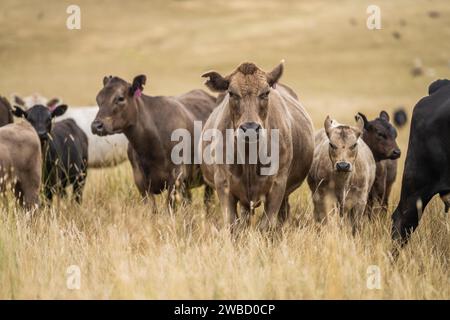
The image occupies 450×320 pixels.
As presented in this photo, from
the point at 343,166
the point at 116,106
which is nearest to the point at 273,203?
the point at 343,166

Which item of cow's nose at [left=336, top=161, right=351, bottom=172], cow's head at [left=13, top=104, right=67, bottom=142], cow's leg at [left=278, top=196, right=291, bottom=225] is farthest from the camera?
cow's head at [left=13, top=104, right=67, bottom=142]

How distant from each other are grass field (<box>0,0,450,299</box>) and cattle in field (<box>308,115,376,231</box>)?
1.02ft

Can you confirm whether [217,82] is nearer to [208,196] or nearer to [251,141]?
[251,141]

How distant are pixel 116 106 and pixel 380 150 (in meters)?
3.43

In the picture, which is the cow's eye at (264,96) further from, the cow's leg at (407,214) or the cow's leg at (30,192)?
the cow's leg at (30,192)

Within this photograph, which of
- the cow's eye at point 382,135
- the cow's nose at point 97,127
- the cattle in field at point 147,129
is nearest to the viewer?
the cow's nose at point 97,127

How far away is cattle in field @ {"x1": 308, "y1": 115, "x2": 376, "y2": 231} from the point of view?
337 inches

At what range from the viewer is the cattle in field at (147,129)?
9.38 meters

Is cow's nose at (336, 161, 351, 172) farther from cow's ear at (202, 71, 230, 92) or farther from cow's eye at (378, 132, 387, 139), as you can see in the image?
cow's eye at (378, 132, 387, 139)

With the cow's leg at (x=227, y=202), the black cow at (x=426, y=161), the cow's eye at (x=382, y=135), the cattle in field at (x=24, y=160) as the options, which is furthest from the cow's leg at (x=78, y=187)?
the black cow at (x=426, y=161)

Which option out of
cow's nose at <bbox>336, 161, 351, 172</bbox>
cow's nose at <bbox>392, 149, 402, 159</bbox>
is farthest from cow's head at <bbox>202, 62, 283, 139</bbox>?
cow's nose at <bbox>392, 149, 402, 159</bbox>

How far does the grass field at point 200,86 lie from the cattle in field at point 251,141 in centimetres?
37
